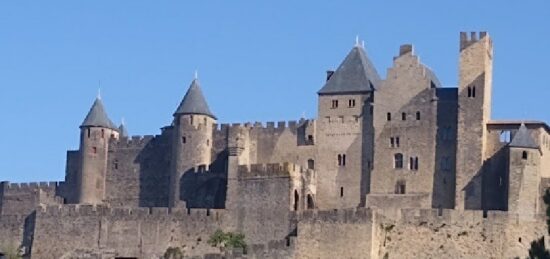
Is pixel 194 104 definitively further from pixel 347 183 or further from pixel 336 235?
pixel 336 235

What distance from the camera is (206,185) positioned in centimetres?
7175

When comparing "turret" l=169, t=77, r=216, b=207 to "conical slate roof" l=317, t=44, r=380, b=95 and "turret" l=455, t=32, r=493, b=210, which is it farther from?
"turret" l=455, t=32, r=493, b=210

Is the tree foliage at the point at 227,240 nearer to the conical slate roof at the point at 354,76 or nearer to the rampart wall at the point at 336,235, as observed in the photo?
the rampart wall at the point at 336,235

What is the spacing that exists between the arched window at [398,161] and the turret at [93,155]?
49.1 ft

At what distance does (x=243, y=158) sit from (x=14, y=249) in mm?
11116

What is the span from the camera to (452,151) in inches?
2660

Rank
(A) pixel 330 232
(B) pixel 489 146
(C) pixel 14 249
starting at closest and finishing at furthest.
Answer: (A) pixel 330 232 < (B) pixel 489 146 < (C) pixel 14 249

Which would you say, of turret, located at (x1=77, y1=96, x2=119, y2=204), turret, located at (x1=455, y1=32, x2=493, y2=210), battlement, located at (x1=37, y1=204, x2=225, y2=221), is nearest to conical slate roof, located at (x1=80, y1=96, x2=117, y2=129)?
turret, located at (x1=77, y1=96, x2=119, y2=204)

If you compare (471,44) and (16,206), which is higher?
(471,44)

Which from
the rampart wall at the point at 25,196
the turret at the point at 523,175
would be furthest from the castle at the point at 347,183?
the rampart wall at the point at 25,196

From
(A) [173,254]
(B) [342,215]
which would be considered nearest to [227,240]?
(A) [173,254]

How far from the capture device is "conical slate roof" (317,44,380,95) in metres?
70.6

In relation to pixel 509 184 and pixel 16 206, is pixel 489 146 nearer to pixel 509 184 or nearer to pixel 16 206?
pixel 509 184

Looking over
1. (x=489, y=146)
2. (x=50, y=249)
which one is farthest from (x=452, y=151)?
(x=50, y=249)
